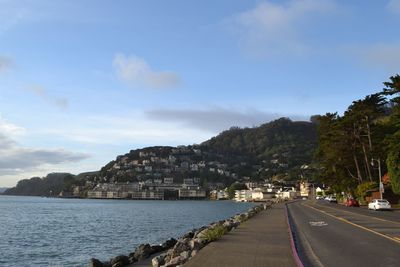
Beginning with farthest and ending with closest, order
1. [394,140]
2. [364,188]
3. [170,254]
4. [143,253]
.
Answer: [364,188] → [394,140] → [143,253] → [170,254]

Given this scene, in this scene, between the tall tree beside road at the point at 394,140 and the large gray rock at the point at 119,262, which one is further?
the tall tree beside road at the point at 394,140

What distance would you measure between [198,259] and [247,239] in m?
6.57

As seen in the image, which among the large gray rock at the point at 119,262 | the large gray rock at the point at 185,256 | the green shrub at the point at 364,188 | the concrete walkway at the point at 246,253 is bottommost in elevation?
the large gray rock at the point at 119,262

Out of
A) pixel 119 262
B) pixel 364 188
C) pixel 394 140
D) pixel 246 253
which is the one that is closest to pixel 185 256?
pixel 246 253

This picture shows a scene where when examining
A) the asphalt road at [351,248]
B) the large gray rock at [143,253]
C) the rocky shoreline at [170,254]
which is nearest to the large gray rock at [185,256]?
the rocky shoreline at [170,254]

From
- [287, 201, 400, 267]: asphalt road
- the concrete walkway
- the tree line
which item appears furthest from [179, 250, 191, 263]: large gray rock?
the tree line

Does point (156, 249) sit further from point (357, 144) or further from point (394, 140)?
point (357, 144)

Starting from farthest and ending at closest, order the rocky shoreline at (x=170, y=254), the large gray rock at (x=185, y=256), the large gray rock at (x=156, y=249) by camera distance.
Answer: the large gray rock at (x=156, y=249) < the rocky shoreline at (x=170, y=254) < the large gray rock at (x=185, y=256)

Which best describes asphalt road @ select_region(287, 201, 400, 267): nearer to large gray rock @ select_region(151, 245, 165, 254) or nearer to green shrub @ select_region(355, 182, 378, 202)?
large gray rock @ select_region(151, 245, 165, 254)

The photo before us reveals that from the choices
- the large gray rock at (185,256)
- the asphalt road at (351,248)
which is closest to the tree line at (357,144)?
the asphalt road at (351,248)

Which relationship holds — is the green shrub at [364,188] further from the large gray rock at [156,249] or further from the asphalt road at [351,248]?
the large gray rock at [156,249]

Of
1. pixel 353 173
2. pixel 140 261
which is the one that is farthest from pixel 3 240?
pixel 353 173

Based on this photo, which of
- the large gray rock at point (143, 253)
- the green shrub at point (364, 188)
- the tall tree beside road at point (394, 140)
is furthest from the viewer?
the green shrub at point (364, 188)

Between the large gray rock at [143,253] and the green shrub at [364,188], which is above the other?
the green shrub at [364,188]
